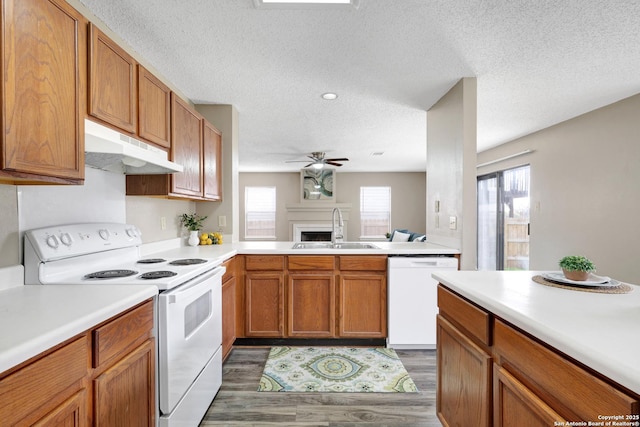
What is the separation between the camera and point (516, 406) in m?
0.91

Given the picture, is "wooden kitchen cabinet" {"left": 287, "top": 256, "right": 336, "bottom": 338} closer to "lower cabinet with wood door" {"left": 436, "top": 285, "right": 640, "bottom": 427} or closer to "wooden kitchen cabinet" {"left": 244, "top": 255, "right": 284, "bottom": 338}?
"wooden kitchen cabinet" {"left": 244, "top": 255, "right": 284, "bottom": 338}

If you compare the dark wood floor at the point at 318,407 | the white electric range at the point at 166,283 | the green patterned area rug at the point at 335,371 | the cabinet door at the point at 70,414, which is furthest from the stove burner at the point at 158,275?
the green patterned area rug at the point at 335,371

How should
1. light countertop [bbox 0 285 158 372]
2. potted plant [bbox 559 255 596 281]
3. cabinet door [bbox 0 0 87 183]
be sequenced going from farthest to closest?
1. potted plant [bbox 559 255 596 281]
2. cabinet door [bbox 0 0 87 183]
3. light countertop [bbox 0 285 158 372]

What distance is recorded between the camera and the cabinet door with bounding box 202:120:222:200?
269 centimetres

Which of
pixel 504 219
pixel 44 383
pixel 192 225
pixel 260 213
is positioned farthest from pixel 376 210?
pixel 44 383

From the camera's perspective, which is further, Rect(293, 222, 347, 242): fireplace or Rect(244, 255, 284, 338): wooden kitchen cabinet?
Rect(293, 222, 347, 242): fireplace

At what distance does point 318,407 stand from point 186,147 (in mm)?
2060

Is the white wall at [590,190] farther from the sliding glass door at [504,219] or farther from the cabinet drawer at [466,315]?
the cabinet drawer at [466,315]

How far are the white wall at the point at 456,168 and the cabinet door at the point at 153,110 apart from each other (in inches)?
90.6

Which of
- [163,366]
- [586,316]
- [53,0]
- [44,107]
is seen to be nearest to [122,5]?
[53,0]

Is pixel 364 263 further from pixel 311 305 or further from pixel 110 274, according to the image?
pixel 110 274

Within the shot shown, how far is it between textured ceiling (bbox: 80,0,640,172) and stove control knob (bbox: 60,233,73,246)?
1.24 m

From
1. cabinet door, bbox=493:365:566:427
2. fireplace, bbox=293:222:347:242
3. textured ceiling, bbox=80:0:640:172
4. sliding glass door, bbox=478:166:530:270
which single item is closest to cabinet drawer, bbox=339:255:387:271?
textured ceiling, bbox=80:0:640:172

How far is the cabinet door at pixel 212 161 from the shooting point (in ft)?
8.82
